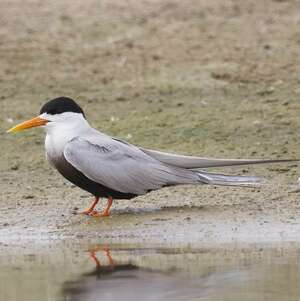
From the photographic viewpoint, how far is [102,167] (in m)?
10.5

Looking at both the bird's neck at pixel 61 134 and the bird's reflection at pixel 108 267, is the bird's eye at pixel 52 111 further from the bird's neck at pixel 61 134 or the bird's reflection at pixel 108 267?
the bird's reflection at pixel 108 267

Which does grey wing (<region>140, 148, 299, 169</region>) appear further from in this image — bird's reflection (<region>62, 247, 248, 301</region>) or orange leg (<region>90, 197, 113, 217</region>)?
bird's reflection (<region>62, 247, 248, 301</region>)

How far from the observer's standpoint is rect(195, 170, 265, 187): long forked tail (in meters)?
10.7

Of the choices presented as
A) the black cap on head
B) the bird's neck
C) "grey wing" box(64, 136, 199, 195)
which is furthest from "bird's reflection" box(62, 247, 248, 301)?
the black cap on head

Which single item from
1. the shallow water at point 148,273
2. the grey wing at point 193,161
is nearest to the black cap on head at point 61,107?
the grey wing at point 193,161

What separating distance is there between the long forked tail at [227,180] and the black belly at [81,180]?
64cm

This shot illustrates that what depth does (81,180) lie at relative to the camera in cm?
1046

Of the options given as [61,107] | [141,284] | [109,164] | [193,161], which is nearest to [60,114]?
[61,107]

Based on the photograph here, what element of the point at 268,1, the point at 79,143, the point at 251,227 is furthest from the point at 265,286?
the point at 268,1

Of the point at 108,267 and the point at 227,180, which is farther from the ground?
the point at 227,180

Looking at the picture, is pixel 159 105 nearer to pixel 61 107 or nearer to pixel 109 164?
pixel 61 107

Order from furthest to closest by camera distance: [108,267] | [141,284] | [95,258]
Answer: [95,258], [108,267], [141,284]

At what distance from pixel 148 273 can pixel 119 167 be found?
187 cm

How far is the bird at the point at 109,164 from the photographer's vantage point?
34.2ft
